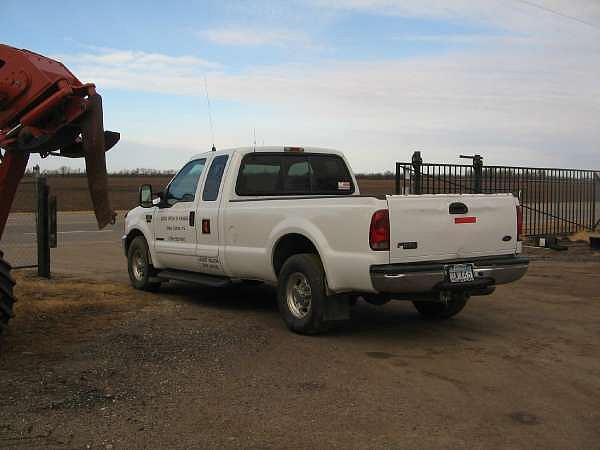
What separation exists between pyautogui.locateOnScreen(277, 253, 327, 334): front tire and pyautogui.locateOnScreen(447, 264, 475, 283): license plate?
49.2 inches

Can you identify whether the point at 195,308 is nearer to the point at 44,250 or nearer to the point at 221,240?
the point at 221,240

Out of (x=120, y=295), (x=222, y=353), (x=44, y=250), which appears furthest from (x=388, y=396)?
(x=44, y=250)

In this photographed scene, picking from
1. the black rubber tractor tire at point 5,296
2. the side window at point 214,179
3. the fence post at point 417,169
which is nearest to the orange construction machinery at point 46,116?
the black rubber tractor tire at point 5,296

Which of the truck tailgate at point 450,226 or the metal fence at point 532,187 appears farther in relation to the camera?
the metal fence at point 532,187

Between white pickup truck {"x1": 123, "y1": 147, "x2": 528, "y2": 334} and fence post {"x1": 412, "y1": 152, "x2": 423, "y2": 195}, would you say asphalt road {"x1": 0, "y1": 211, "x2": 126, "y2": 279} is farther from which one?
fence post {"x1": 412, "y1": 152, "x2": 423, "y2": 195}

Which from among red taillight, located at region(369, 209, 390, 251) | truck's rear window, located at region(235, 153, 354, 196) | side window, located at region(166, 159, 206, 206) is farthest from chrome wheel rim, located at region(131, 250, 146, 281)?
red taillight, located at region(369, 209, 390, 251)

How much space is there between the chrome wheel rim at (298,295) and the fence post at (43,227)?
5.72 meters

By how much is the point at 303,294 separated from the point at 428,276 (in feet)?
4.74

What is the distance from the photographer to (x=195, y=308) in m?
8.86

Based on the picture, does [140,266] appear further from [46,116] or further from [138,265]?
[46,116]

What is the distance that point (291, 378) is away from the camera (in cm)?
564

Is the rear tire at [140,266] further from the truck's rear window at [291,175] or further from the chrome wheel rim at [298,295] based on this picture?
the chrome wheel rim at [298,295]

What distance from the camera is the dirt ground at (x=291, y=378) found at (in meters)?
4.43

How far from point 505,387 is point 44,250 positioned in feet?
27.5
